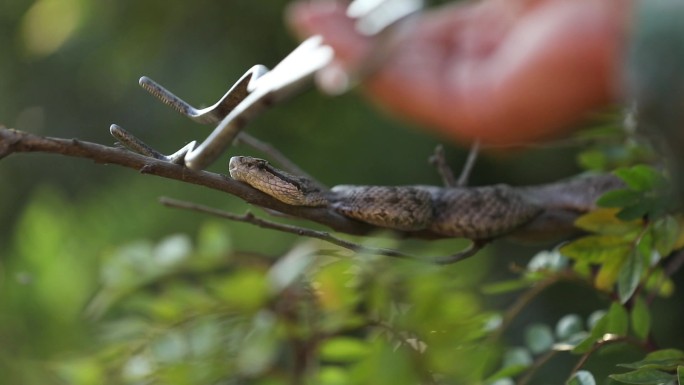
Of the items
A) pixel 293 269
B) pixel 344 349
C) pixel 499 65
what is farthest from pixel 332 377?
pixel 499 65

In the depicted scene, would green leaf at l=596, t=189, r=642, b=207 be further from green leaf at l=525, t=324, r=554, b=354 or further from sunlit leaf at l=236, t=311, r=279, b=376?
sunlit leaf at l=236, t=311, r=279, b=376

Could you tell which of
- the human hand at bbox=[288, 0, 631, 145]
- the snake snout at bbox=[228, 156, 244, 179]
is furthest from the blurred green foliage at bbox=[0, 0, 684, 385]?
the human hand at bbox=[288, 0, 631, 145]

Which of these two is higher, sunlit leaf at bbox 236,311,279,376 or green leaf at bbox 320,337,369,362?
sunlit leaf at bbox 236,311,279,376

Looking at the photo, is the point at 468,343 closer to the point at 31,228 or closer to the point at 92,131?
the point at 31,228

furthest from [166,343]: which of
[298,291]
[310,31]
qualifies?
[310,31]

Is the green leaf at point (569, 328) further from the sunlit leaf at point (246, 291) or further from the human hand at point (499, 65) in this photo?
the human hand at point (499, 65)

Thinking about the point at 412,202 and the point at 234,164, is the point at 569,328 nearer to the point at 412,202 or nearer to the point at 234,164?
the point at 412,202

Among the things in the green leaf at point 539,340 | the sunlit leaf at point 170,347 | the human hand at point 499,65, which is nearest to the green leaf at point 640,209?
the green leaf at point 539,340
